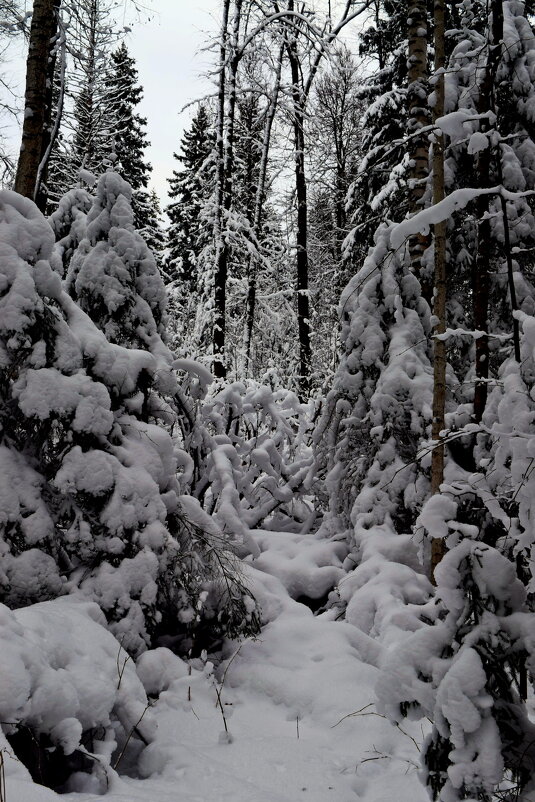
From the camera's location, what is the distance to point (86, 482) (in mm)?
3328

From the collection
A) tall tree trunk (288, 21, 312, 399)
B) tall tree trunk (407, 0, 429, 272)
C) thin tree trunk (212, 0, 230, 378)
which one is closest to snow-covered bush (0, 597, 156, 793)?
tall tree trunk (407, 0, 429, 272)

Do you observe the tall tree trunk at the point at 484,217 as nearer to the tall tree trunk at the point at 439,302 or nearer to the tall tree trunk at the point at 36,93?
the tall tree trunk at the point at 439,302

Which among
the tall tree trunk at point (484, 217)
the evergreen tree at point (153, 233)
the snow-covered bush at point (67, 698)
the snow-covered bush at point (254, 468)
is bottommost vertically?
the snow-covered bush at point (67, 698)

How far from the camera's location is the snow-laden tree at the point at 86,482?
10.6ft

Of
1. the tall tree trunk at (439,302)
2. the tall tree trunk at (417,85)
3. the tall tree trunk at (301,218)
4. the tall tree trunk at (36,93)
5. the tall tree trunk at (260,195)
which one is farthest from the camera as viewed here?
the tall tree trunk at (260,195)

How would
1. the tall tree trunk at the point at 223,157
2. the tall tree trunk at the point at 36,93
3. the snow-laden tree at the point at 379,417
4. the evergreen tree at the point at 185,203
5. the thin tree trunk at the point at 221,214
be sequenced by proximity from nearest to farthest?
the snow-laden tree at the point at 379,417 < the tall tree trunk at the point at 36,93 < the thin tree trunk at the point at 221,214 < the tall tree trunk at the point at 223,157 < the evergreen tree at the point at 185,203

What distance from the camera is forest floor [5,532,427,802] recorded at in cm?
236

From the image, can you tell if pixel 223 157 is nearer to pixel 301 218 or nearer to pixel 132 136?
pixel 301 218

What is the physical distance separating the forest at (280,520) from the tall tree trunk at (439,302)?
0.02 meters

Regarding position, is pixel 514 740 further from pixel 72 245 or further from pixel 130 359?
pixel 72 245

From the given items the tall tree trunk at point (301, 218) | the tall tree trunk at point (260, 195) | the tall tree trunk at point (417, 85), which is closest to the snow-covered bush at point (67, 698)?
the tall tree trunk at point (417, 85)

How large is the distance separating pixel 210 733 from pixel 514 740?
1617 mm

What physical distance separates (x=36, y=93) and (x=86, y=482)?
4.90 metres

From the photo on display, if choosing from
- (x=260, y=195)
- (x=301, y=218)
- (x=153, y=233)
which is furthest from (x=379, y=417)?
(x=153, y=233)
